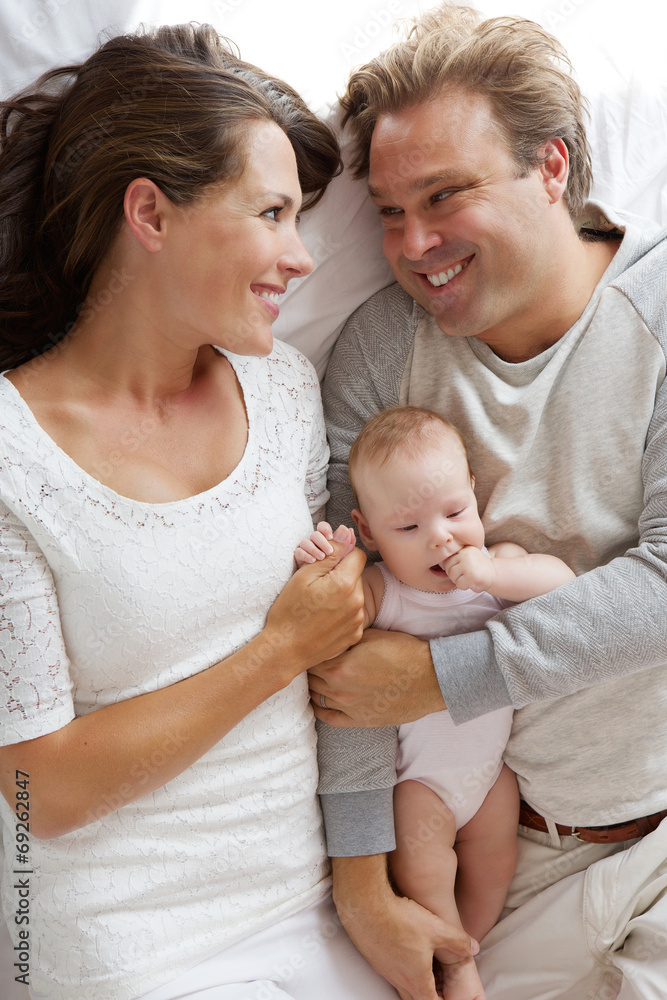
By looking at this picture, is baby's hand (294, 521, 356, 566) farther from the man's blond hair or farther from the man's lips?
the man's blond hair

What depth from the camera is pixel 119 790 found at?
137cm

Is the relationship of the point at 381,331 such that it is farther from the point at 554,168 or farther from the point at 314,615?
the point at 314,615

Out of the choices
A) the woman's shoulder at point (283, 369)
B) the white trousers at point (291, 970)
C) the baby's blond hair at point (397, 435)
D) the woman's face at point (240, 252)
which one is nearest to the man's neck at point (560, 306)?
the baby's blond hair at point (397, 435)

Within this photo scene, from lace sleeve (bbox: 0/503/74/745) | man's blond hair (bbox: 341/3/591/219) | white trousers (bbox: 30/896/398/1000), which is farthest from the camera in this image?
man's blond hair (bbox: 341/3/591/219)

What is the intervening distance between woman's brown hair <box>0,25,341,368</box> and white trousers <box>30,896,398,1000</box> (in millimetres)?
1131

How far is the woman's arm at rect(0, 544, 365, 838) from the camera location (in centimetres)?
133

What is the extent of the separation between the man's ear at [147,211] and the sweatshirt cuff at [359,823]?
42.7 inches

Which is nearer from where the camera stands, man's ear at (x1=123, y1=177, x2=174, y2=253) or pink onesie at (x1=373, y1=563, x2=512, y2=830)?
man's ear at (x1=123, y1=177, x2=174, y2=253)

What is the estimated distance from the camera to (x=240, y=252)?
1.39 meters

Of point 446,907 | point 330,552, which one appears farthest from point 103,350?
point 446,907

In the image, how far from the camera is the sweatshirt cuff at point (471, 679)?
59.1 inches

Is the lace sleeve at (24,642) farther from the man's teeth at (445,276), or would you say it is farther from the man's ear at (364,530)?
the man's teeth at (445,276)

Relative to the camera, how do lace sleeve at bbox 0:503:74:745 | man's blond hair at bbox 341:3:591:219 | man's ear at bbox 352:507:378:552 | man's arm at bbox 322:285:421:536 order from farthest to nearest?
man's arm at bbox 322:285:421:536, man's ear at bbox 352:507:378:552, man's blond hair at bbox 341:3:591:219, lace sleeve at bbox 0:503:74:745

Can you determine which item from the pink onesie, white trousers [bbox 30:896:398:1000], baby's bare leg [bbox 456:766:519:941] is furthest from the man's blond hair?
white trousers [bbox 30:896:398:1000]
